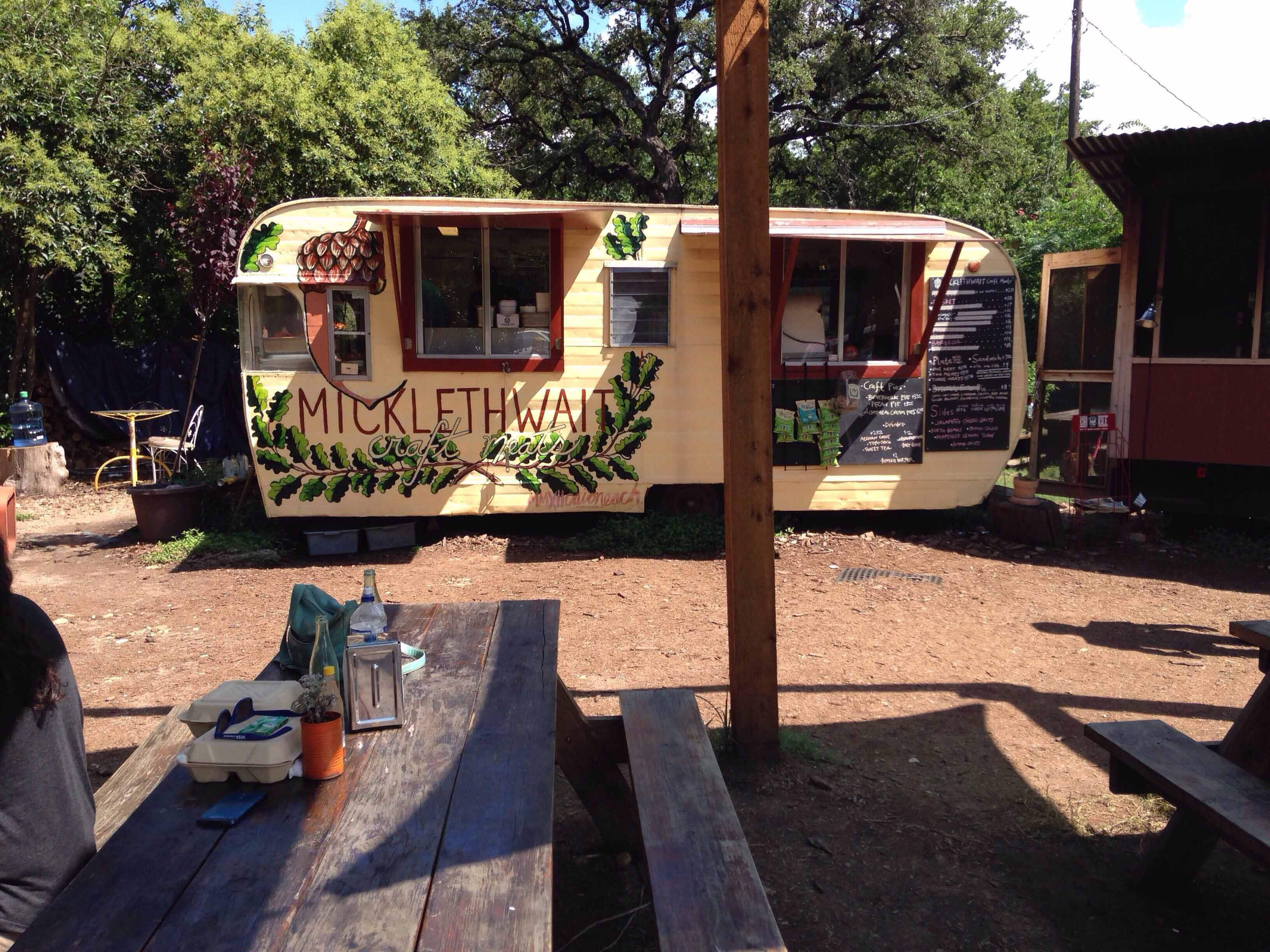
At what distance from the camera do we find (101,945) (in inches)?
63.0

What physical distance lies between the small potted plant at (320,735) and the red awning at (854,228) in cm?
642

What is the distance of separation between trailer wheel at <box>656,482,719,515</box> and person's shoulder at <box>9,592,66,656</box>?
6.94 meters

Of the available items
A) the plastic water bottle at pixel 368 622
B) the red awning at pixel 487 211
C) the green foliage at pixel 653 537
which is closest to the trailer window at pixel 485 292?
the red awning at pixel 487 211

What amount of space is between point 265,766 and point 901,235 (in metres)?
7.12

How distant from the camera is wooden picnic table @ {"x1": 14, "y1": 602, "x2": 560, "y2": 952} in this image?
1650 millimetres

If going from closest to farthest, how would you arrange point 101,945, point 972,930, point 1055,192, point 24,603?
point 101,945
point 24,603
point 972,930
point 1055,192

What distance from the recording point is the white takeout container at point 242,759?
2.15 meters

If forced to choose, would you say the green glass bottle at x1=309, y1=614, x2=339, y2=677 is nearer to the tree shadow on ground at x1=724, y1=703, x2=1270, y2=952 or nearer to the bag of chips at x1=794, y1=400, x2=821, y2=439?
the tree shadow on ground at x1=724, y1=703, x2=1270, y2=952

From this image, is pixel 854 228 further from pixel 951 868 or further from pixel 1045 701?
pixel 951 868

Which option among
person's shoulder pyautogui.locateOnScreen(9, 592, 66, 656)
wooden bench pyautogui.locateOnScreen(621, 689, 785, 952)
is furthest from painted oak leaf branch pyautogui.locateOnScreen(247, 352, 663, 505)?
person's shoulder pyautogui.locateOnScreen(9, 592, 66, 656)

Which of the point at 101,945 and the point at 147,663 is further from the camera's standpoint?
the point at 147,663

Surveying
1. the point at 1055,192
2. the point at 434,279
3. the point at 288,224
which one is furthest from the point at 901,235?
the point at 1055,192

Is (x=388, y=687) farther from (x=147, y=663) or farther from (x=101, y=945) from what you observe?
(x=147, y=663)

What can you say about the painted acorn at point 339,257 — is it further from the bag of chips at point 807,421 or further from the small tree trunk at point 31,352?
the small tree trunk at point 31,352
